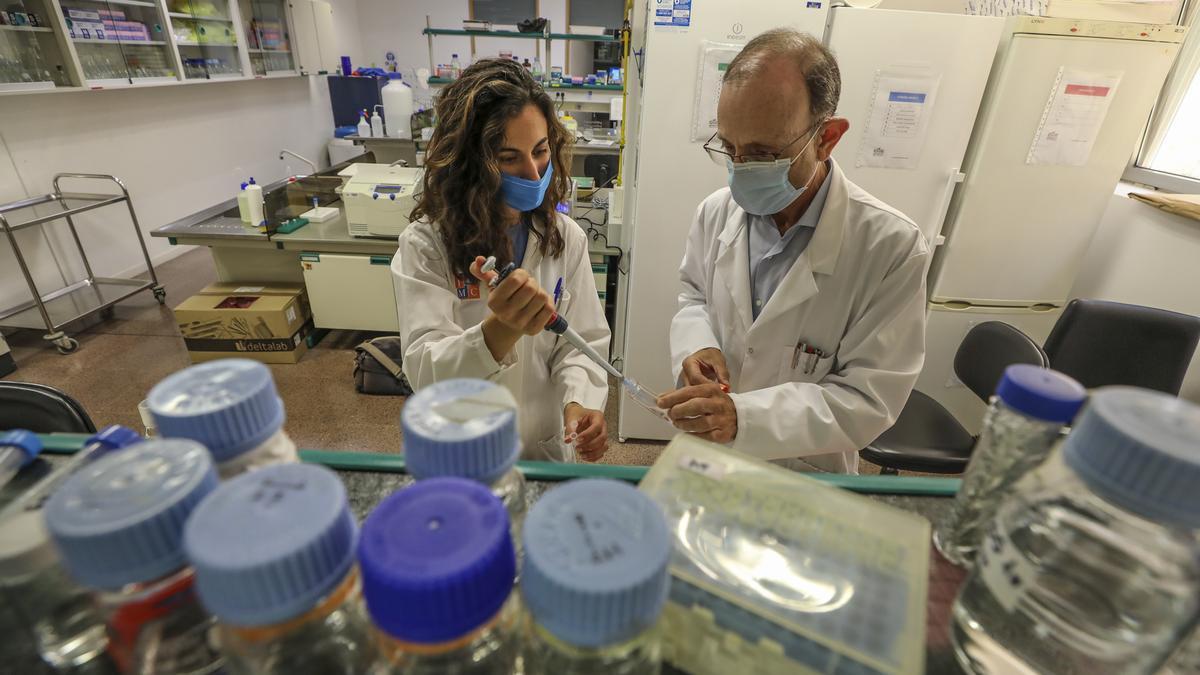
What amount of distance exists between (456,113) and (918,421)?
1.81 metres

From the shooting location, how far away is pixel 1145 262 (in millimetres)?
2260

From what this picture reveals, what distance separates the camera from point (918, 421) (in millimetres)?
1908

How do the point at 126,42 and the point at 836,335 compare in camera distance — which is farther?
the point at 126,42

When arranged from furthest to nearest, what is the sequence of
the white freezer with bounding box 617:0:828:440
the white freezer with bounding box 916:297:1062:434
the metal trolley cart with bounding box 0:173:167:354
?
1. the metal trolley cart with bounding box 0:173:167:354
2. the white freezer with bounding box 916:297:1062:434
3. the white freezer with bounding box 617:0:828:440

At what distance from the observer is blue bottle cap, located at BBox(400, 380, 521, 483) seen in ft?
1.29

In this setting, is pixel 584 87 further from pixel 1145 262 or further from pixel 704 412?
pixel 704 412

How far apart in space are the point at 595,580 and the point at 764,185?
98 cm

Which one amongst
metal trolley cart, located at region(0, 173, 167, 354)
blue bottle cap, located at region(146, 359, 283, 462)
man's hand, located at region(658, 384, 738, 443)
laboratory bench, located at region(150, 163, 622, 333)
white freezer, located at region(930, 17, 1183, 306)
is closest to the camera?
blue bottle cap, located at region(146, 359, 283, 462)

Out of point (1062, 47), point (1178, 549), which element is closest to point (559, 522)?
point (1178, 549)

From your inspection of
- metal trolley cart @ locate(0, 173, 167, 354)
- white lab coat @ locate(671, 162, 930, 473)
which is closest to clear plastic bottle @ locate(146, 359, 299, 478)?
white lab coat @ locate(671, 162, 930, 473)

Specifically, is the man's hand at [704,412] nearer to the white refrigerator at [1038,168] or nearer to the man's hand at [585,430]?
the man's hand at [585,430]

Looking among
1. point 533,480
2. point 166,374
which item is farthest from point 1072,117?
point 166,374

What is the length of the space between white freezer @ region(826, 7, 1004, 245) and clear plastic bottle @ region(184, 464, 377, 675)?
2.32 meters

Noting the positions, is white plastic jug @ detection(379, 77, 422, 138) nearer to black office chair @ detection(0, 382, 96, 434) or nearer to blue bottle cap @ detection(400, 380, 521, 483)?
black office chair @ detection(0, 382, 96, 434)
